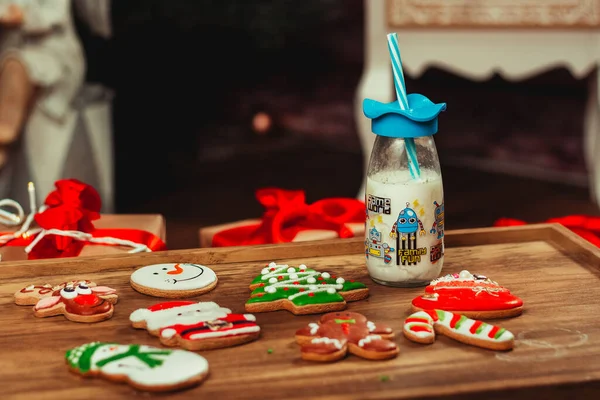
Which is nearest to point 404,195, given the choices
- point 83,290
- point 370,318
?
point 370,318

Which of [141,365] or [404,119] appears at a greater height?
[404,119]

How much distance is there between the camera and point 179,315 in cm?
80

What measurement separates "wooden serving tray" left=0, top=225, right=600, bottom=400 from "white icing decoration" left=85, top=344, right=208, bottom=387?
0.04 ft

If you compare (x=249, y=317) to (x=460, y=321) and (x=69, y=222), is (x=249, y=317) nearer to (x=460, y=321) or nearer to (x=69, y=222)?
(x=460, y=321)

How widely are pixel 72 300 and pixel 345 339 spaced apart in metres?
0.30

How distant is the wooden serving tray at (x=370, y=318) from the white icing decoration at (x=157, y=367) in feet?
0.04

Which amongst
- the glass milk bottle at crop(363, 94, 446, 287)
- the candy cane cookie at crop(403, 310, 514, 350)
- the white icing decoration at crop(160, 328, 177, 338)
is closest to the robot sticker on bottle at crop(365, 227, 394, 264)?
the glass milk bottle at crop(363, 94, 446, 287)

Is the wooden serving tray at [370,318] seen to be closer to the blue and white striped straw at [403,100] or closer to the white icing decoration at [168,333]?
the white icing decoration at [168,333]

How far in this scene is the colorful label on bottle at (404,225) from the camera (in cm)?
86


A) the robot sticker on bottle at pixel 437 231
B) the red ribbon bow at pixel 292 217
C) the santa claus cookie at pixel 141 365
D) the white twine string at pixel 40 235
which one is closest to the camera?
the santa claus cookie at pixel 141 365

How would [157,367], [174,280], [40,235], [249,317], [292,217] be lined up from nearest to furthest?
[157,367] → [249,317] → [174,280] → [40,235] → [292,217]

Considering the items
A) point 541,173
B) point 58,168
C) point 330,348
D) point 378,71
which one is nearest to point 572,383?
point 330,348

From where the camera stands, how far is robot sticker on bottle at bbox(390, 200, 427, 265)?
2.83 feet

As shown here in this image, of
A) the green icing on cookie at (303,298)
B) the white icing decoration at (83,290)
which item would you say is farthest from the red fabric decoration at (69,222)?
the green icing on cookie at (303,298)
